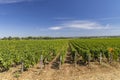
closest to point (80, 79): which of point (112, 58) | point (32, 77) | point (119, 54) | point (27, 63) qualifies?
point (32, 77)

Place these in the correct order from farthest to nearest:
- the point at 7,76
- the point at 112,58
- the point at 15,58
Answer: the point at 112,58 < the point at 15,58 < the point at 7,76

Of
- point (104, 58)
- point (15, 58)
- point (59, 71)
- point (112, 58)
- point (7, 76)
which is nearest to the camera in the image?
point (7, 76)

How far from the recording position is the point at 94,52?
59.0ft

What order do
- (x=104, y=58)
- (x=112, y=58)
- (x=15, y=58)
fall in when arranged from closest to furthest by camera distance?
(x=15, y=58)
(x=112, y=58)
(x=104, y=58)

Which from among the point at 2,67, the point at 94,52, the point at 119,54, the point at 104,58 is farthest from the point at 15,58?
the point at 119,54

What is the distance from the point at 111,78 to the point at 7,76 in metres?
6.75

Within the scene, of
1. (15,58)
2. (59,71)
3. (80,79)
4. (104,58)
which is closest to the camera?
(80,79)

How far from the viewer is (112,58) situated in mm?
17969

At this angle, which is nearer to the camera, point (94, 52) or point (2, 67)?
point (2, 67)

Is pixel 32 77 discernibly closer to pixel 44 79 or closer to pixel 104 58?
pixel 44 79

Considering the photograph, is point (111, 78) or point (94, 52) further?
point (94, 52)

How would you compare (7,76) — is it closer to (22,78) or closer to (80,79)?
(22,78)

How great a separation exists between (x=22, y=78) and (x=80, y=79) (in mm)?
3632

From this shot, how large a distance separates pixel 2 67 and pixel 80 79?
6442mm
